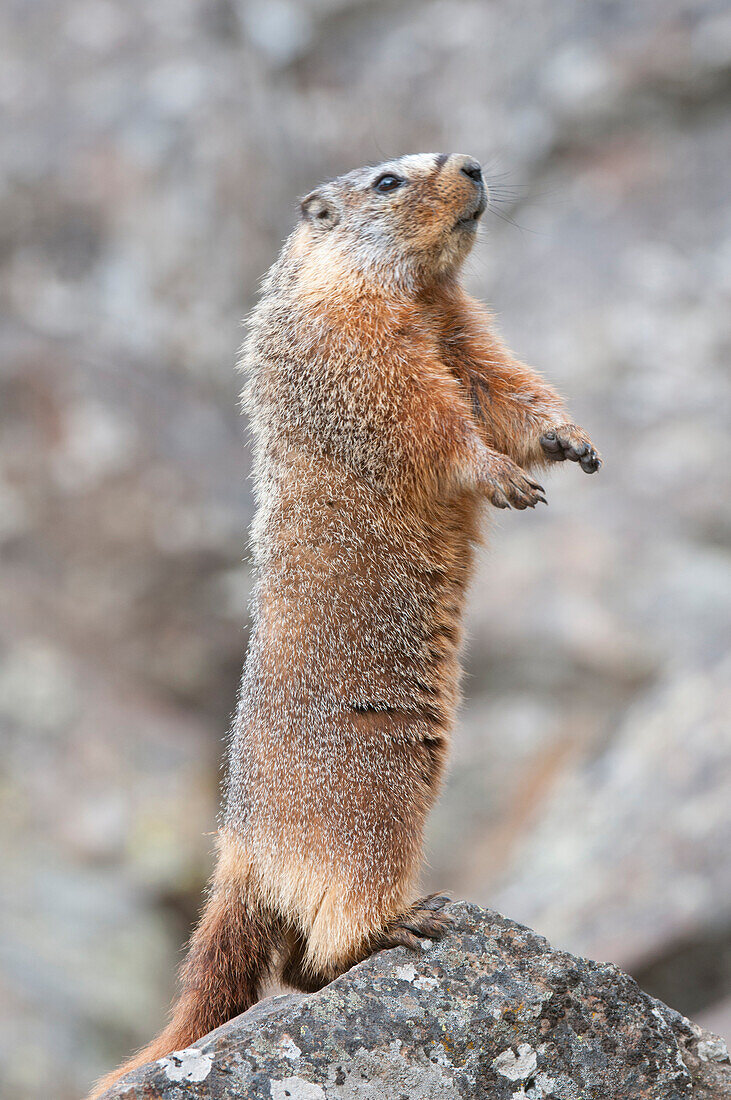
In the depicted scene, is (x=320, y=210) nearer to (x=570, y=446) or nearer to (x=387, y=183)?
(x=387, y=183)

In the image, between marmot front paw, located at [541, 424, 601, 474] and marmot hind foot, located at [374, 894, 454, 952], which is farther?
marmot front paw, located at [541, 424, 601, 474]

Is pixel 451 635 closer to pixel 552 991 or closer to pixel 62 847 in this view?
pixel 552 991

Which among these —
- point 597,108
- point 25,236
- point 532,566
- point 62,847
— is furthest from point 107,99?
point 62,847

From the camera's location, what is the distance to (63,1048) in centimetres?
860

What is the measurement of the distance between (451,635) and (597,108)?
33.8ft

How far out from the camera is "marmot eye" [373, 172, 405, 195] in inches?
193

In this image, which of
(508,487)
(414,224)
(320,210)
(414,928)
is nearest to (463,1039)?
(414,928)

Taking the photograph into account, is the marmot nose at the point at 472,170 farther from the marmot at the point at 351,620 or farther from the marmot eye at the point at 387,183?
the marmot at the point at 351,620

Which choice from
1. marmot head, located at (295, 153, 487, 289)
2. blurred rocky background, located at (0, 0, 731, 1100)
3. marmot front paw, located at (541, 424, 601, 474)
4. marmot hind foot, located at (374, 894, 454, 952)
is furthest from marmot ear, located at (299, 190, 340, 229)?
blurred rocky background, located at (0, 0, 731, 1100)

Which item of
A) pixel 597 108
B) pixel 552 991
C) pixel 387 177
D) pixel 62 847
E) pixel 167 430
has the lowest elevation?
pixel 552 991

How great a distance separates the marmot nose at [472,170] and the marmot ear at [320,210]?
610mm

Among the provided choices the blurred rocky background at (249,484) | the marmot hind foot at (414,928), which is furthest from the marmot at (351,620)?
the blurred rocky background at (249,484)

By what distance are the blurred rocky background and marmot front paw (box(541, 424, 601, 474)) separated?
11.6 feet

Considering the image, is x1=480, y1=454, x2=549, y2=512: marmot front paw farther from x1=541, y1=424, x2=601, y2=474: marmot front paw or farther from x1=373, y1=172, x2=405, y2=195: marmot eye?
x1=373, y1=172, x2=405, y2=195: marmot eye
